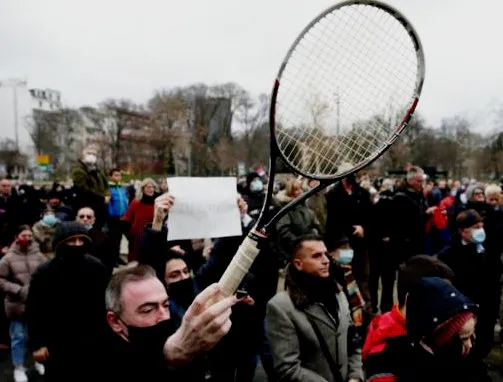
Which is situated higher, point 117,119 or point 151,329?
point 117,119

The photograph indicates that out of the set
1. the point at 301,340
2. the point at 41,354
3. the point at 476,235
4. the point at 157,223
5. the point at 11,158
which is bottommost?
the point at 41,354

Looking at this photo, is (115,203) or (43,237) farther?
(115,203)

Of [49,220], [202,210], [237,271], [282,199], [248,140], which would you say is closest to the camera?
[237,271]

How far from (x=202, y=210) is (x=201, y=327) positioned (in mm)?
1357

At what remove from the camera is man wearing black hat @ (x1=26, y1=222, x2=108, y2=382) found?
13.9 ft

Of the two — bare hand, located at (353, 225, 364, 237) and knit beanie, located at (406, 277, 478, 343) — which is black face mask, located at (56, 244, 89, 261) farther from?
bare hand, located at (353, 225, 364, 237)

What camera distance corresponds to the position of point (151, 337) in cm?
177

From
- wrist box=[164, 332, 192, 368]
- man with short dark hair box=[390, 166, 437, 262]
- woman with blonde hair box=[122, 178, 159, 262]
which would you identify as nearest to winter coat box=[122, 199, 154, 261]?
woman with blonde hair box=[122, 178, 159, 262]

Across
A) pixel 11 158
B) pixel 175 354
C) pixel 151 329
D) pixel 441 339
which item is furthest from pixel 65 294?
pixel 11 158

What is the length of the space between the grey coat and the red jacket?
2.05 ft

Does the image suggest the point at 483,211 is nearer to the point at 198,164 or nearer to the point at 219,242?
the point at 219,242

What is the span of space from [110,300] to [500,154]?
49.1 m

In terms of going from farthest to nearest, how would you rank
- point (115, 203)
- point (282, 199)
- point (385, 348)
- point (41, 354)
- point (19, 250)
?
point (115, 203)
point (282, 199)
point (19, 250)
point (41, 354)
point (385, 348)

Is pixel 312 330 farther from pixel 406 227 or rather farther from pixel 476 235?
pixel 406 227
